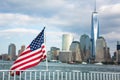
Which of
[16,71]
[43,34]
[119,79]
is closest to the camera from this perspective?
[16,71]

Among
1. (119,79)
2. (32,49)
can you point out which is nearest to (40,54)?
(32,49)

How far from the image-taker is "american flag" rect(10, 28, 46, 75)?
43.6ft

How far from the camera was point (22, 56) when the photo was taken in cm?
1334

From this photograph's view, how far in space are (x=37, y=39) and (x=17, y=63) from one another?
149 cm

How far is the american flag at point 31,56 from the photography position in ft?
43.6

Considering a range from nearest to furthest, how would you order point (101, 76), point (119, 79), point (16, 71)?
point (16, 71), point (101, 76), point (119, 79)

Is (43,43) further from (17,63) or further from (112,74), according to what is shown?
(112,74)

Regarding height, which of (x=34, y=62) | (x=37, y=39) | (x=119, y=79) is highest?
(x=37, y=39)

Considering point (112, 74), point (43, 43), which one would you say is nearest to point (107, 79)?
point (112, 74)

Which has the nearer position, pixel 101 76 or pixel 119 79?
pixel 101 76

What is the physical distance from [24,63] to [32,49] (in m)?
0.73

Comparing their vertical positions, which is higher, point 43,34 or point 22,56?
point 43,34

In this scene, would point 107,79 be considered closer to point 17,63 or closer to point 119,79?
point 119,79

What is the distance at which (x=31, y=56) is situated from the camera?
44.1 feet
